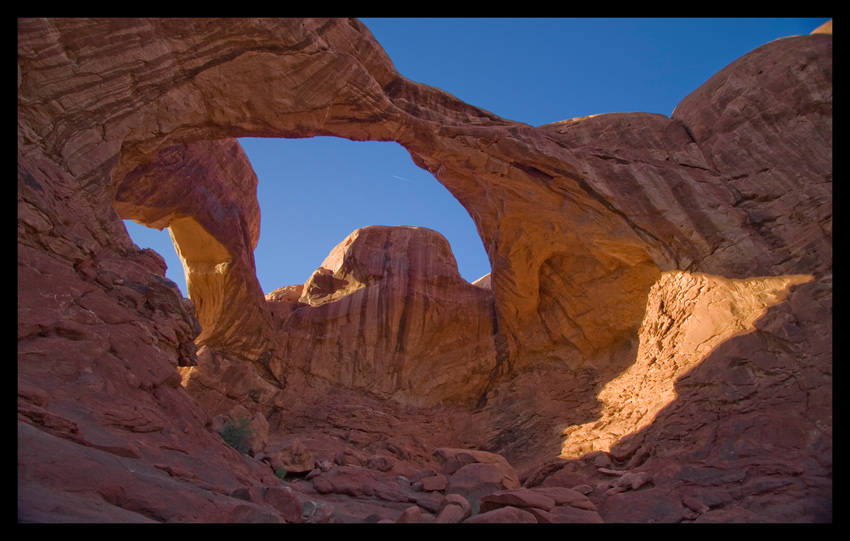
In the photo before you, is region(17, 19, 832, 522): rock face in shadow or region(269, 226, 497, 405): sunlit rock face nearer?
region(17, 19, 832, 522): rock face in shadow

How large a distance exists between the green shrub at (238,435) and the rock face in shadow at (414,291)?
1468mm

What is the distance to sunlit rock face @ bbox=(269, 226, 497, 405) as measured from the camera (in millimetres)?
20516

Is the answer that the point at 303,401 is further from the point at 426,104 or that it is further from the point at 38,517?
the point at 38,517

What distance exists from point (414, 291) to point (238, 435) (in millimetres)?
10796

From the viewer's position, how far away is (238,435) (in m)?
11.9

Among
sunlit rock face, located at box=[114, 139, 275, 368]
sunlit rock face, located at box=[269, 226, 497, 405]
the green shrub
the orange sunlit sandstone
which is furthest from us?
sunlit rock face, located at box=[269, 226, 497, 405]

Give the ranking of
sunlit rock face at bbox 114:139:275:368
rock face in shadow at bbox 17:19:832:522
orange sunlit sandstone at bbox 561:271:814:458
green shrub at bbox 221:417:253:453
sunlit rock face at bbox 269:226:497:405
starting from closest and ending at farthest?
rock face in shadow at bbox 17:19:832:522, green shrub at bbox 221:417:253:453, orange sunlit sandstone at bbox 561:271:814:458, sunlit rock face at bbox 114:139:275:368, sunlit rock face at bbox 269:226:497:405

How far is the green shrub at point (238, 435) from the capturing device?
38.3ft

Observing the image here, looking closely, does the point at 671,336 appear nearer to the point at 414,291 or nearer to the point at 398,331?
the point at 414,291

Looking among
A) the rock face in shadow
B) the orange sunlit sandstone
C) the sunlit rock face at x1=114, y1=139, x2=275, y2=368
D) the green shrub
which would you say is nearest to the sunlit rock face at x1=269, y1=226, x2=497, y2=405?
the rock face in shadow

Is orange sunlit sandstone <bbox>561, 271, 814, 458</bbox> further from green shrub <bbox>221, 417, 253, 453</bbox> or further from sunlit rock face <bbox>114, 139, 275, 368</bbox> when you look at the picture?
sunlit rock face <bbox>114, 139, 275, 368</bbox>

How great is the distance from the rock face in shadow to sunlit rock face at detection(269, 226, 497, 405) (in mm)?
111
